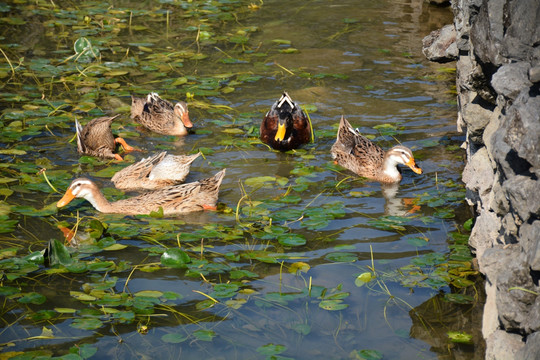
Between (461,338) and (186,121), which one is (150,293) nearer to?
(461,338)

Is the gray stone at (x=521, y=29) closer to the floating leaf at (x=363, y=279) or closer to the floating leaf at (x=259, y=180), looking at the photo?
the floating leaf at (x=363, y=279)

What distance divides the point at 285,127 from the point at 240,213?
1.99 m

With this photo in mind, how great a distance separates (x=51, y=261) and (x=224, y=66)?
642cm

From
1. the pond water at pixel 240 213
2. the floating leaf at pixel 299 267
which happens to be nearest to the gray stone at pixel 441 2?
the pond water at pixel 240 213

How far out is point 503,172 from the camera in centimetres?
475

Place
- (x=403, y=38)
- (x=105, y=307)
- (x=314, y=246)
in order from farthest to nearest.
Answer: (x=403, y=38) < (x=314, y=246) < (x=105, y=307)

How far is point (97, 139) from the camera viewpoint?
884cm

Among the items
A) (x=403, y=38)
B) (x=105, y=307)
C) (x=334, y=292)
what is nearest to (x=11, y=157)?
(x=105, y=307)

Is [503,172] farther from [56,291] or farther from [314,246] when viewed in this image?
[56,291]

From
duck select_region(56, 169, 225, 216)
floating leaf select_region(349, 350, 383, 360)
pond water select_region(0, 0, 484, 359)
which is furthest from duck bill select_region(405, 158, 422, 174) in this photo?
floating leaf select_region(349, 350, 383, 360)

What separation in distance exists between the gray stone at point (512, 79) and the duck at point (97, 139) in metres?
5.60

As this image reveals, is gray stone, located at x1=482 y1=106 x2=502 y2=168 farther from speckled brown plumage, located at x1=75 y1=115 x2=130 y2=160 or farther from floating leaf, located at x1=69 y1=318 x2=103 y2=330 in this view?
speckled brown plumage, located at x1=75 y1=115 x2=130 y2=160

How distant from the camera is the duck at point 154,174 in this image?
8219mm

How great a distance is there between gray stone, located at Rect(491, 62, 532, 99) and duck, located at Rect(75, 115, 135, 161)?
18.4 ft
